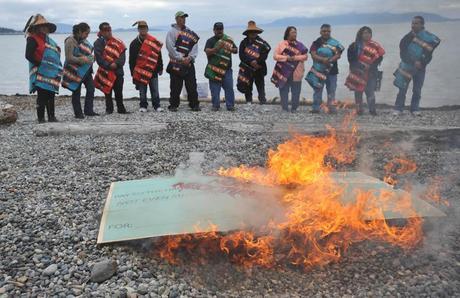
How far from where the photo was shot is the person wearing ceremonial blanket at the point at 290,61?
10.9m

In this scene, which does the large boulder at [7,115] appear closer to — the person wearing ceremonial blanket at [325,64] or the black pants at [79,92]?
the black pants at [79,92]

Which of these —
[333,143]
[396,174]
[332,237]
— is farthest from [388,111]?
[332,237]

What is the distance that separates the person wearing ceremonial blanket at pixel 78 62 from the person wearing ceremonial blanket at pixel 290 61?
4499 mm

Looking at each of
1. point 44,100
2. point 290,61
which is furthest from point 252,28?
point 44,100

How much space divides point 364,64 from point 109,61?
6.20m

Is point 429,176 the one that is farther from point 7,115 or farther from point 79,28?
point 7,115

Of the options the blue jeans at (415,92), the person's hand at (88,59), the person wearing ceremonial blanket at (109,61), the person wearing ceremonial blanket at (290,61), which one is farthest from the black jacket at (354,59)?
the person's hand at (88,59)

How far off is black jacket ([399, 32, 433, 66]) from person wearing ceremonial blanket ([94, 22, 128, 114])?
6.65 metres

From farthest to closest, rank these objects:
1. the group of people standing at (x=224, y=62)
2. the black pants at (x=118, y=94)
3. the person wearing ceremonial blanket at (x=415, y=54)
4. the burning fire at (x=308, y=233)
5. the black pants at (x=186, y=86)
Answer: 1. the black pants at (x=186, y=86)
2. the black pants at (x=118, y=94)
3. the group of people standing at (x=224, y=62)
4. the person wearing ceremonial blanket at (x=415, y=54)
5. the burning fire at (x=308, y=233)

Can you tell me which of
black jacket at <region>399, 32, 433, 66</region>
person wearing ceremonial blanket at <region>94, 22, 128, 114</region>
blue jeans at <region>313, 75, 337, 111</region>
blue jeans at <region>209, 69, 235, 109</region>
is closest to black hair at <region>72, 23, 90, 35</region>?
person wearing ceremonial blanket at <region>94, 22, 128, 114</region>

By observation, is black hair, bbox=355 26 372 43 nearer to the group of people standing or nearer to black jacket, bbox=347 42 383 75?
the group of people standing

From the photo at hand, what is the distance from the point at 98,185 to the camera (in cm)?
589

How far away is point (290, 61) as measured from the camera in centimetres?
1098

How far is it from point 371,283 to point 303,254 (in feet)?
2.13
